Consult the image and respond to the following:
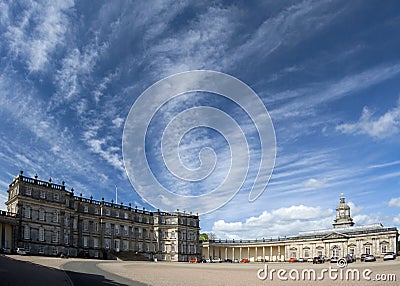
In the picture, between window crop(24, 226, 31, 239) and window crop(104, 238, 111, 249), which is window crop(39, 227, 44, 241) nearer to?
window crop(24, 226, 31, 239)

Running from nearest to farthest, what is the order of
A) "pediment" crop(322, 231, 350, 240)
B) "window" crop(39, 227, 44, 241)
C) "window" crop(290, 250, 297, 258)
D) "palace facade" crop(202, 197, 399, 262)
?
1. "window" crop(39, 227, 44, 241)
2. "palace facade" crop(202, 197, 399, 262)
3. "pediment" crop(322, 231, 350, 240)
4. "window" crop(290, 250, 297, 258)

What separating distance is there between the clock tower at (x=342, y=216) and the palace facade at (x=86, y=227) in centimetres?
3995

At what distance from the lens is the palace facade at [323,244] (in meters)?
77.9

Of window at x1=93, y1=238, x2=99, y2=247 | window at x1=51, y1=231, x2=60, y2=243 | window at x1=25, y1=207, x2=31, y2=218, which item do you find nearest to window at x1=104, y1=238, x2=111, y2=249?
window at x1=93, y1=238, x2=99, y2=247

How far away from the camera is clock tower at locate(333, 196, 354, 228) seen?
101562 mm

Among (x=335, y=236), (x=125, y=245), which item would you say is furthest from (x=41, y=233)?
(x=335, y=236)

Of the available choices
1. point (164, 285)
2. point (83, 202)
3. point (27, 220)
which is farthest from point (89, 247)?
point (164, 285)

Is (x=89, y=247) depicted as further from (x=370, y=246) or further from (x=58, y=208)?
(x=370, y=246)

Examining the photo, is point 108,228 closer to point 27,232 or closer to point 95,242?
point 95,242

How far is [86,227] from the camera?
71375 millimetres

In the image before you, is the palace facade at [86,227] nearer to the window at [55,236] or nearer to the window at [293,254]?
the window at [55,236]

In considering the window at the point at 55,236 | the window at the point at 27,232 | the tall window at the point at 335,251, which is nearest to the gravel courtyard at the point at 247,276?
the window at the point at 27,232

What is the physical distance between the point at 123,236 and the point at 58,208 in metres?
20.6

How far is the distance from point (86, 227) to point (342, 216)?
231 feet
